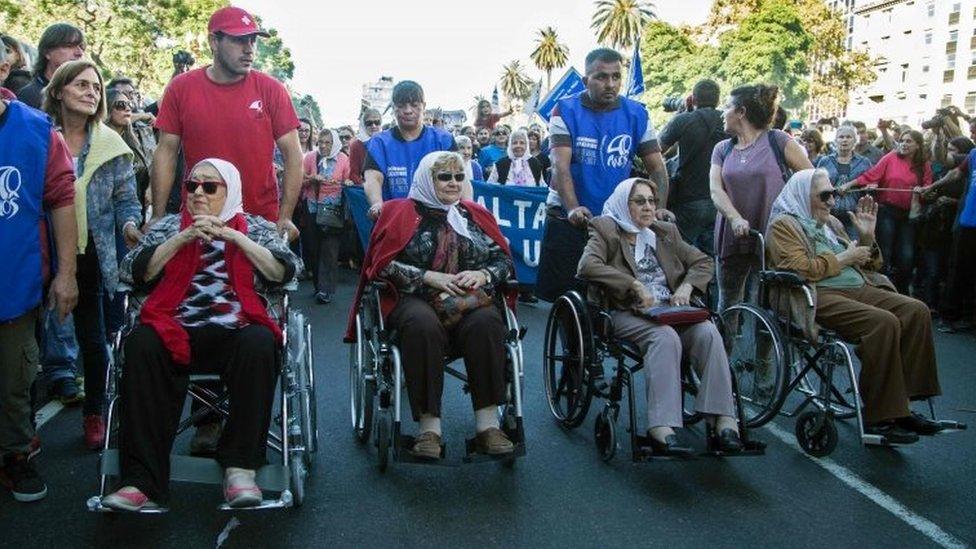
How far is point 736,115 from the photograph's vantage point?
18.9 ft

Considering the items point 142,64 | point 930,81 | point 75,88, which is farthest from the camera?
point 930,81

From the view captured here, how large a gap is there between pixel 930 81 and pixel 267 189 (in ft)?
208

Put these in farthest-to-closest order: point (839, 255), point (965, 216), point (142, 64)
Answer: point (142, 64) < point (965, 216) < point (839, 255)

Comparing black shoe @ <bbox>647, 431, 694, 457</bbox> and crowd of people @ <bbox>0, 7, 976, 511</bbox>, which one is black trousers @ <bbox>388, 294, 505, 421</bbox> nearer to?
crowd of people @ <bbox>0, 7, 976, 511</bbox>

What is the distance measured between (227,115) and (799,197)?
10.5 ft

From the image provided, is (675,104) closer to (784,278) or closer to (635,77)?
(635,77)

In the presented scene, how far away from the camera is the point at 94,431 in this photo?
4570 millimetres

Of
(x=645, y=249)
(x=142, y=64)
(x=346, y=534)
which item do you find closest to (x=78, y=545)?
(x=346, y=534)

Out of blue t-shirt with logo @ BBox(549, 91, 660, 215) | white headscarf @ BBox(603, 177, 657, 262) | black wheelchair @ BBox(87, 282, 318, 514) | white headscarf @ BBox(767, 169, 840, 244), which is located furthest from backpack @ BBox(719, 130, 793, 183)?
black wheelchair @ BBox(87, 282, 318, 514)

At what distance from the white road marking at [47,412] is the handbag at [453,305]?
2.35m

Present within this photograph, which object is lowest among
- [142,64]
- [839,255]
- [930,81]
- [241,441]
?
[241,441]

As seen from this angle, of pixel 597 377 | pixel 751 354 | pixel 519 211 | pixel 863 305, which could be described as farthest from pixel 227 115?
pixel 519 211

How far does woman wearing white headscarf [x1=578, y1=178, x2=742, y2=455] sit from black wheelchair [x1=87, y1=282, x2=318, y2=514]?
1.60 meters

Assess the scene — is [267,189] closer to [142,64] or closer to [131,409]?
[131,409]
